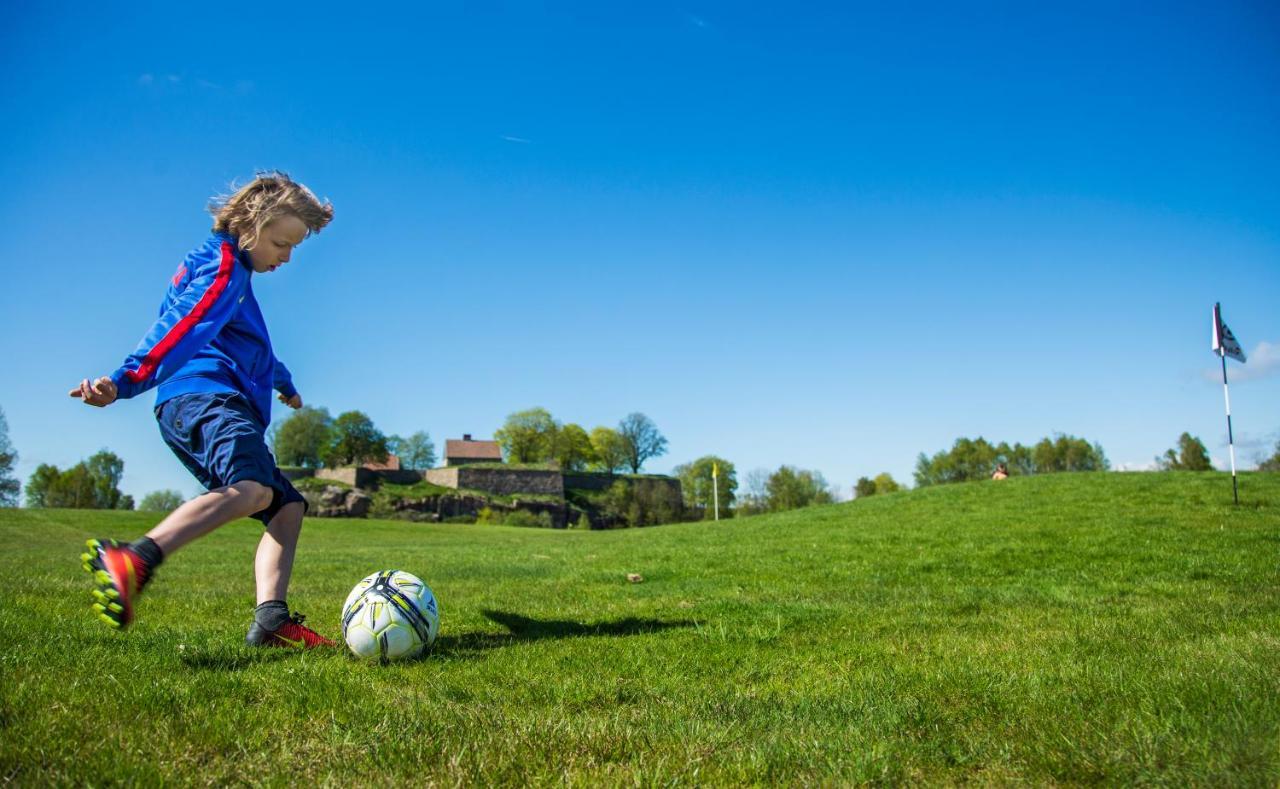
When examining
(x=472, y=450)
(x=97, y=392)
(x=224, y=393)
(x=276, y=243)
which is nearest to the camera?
(x=97, y=392)

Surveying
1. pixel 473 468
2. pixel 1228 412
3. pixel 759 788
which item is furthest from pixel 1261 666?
pixel 473 468

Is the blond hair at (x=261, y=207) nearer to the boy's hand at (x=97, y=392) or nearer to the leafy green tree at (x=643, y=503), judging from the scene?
the boy's hand at (x=97, y=392)

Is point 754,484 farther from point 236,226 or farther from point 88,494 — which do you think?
point 236,226

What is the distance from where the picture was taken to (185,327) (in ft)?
15.5

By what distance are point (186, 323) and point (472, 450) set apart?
120 meters

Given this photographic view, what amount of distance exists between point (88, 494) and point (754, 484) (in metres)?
82.5

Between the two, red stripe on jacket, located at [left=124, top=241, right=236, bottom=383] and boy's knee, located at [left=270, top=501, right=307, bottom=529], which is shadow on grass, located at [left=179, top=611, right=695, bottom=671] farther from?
red stripe on jacket, located at [left=124, top=241, right=236, bottom=383]

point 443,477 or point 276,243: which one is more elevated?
point 443,477

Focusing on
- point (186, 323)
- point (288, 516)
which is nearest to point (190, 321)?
point (186, 323)

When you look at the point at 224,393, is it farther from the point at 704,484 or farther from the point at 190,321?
the point at 704,484

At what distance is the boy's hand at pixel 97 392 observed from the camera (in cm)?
438

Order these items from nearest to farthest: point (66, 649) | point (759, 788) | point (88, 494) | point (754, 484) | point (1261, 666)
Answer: point (759, 788) → point (1261, 666) → point (66, 649) → point (88, 494) → point (754, 484)

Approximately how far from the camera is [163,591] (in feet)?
30.2

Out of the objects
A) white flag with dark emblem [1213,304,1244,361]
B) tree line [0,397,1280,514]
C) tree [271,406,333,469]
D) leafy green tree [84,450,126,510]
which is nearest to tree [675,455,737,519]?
tree line [0,397,1280,514]
